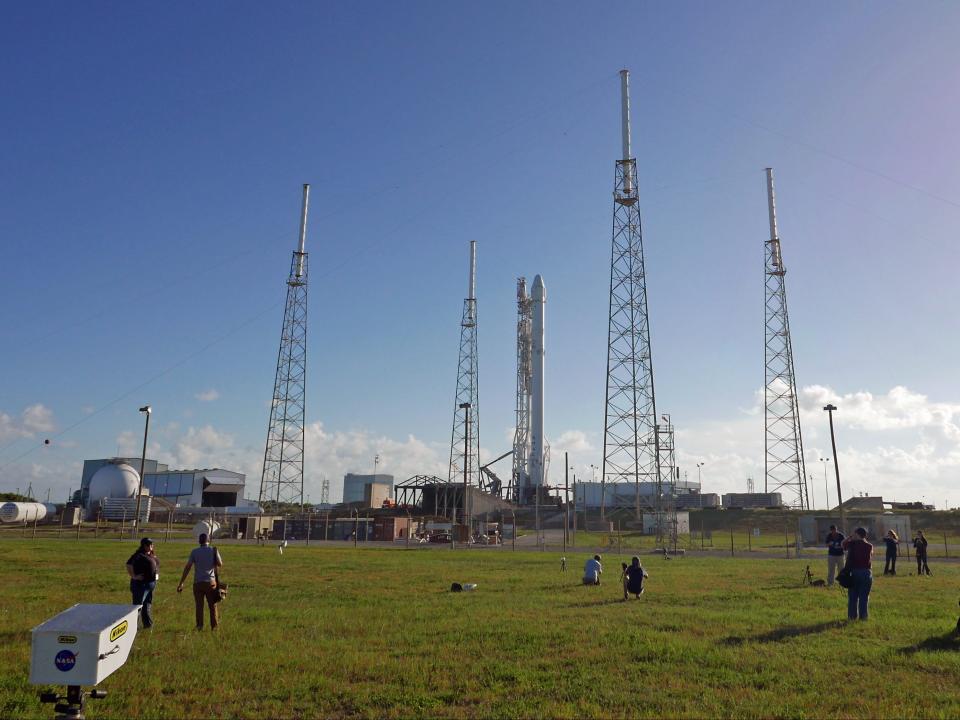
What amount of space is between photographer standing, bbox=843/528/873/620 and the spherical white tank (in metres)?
98.3

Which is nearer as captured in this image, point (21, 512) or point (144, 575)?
point (144, 575)

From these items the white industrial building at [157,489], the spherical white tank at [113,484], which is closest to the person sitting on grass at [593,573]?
the white industrial building at [157,489]

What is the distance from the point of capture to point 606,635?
42.5 ft

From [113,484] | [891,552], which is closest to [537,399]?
[113,484]

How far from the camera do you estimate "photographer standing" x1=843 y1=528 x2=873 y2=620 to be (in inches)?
571

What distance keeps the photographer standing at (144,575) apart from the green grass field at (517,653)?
18.9 inches

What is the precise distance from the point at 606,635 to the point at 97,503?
99554 mm

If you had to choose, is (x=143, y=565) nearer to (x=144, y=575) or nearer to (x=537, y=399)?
(x=144, y=575)

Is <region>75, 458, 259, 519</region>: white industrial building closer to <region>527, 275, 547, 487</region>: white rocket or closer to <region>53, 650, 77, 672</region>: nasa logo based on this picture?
<region>527, 275, 547, 487</region>: white rocket

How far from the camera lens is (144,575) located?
13.4 meters

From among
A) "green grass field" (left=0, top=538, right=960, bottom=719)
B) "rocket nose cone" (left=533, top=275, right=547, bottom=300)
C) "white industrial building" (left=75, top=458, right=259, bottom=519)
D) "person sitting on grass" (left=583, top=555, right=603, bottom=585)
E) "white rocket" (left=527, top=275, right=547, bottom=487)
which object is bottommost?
"green grass field" (left=0, top=538, right=960, bottom=719)

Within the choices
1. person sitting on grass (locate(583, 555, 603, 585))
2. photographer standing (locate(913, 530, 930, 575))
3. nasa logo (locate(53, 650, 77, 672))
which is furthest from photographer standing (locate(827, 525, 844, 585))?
nasa logo (locate(53, 650, 77, 672))

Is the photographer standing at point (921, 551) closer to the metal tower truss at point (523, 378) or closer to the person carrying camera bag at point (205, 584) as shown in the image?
the person carrying camera bag at point (205, 584)

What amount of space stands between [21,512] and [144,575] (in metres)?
83.0
